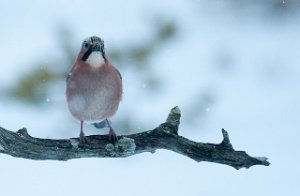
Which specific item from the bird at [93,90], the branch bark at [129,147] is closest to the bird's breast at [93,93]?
the bird at [93,90]

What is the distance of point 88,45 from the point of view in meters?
3.03

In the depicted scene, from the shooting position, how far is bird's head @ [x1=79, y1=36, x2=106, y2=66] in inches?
117

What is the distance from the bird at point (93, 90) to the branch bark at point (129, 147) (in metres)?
0.05

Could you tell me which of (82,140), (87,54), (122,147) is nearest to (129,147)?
(122,147)

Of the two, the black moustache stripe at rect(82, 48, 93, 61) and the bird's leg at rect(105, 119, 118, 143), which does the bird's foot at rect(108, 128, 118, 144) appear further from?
the black moustache stripe at rect(82, 48, 93, 61)

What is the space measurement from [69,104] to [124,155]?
33cm

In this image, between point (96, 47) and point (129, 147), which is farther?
point (129, 147)

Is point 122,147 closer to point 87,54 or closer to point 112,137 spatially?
point 112,137

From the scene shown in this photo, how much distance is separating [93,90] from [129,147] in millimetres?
292

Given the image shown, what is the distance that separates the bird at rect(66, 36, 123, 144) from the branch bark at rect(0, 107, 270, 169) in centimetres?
5

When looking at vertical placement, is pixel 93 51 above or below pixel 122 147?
above

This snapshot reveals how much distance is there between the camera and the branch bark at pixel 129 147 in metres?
3.05

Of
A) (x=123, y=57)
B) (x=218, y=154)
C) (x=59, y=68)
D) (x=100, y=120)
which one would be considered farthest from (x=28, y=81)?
(x=218, y=154)

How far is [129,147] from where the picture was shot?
10.4 feet
